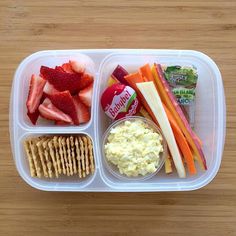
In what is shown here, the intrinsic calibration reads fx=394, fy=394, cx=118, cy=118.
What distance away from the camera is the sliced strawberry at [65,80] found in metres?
0.98

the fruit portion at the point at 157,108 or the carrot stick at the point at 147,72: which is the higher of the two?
the carrot stick at the point at 147,72

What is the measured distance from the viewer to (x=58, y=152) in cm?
98

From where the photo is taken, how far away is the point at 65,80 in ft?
3.24

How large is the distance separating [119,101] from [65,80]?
145 millimetres

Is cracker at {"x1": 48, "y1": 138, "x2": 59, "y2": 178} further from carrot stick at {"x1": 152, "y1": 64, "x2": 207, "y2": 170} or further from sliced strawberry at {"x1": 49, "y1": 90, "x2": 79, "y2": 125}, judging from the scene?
carrot stick at {"x1": 152, "y1": 64, "x2": 207, "y2": 170}

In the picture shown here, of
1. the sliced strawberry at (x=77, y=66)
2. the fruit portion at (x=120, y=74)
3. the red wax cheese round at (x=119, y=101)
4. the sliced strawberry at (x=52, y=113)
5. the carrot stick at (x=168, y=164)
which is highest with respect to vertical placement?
the sliced strawberry at (x=77, y=66)

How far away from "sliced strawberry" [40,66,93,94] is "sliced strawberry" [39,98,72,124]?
0.05 meters

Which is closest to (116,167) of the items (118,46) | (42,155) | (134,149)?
(134,149)

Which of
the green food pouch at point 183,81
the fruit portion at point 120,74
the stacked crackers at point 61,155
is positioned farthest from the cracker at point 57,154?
the green food pouch at point 183,81

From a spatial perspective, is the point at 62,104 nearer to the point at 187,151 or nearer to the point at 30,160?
the point at 30,160

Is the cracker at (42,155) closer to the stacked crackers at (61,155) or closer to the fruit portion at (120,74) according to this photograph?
the stacked crackers at (61,155)

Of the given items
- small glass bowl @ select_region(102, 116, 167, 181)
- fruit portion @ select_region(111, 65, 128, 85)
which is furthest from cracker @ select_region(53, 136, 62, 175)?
fruit portion @ select_region(111, 65, 128, 85)

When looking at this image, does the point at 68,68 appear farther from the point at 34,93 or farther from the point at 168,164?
the point at 168,164

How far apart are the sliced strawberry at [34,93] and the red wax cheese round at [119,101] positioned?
0.52ft
